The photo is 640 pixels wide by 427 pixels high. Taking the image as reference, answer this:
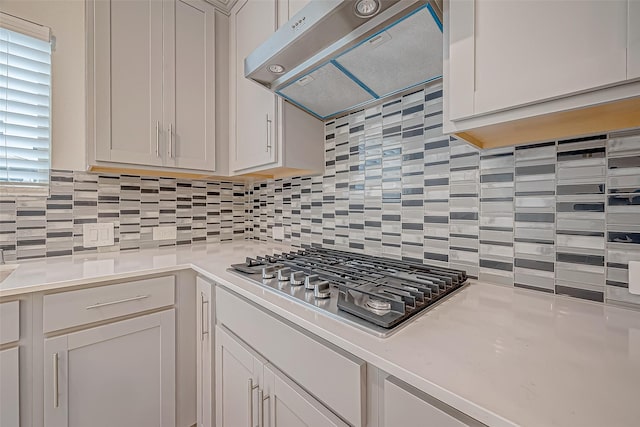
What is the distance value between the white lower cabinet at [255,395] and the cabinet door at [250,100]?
2.90 ft

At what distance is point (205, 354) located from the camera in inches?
49.7

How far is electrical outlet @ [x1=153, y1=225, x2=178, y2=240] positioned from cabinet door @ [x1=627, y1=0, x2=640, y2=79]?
2.06 m

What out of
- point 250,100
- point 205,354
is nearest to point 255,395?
point 205,354

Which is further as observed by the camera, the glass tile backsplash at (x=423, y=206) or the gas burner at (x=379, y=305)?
the glass tile backsplash at (x=423, y=206)

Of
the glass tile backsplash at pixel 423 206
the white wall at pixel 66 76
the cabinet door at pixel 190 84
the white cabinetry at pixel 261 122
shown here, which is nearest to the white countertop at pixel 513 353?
the glass tile backsplash at pixel 423 206

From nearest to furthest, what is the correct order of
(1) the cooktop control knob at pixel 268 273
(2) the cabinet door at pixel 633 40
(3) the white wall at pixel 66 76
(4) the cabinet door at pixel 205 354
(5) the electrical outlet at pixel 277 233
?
(2) the cabinet door at pixel 633 40 → (1) the cooktop control knob at pixel 268 273 → (4) the cabinet door at pixel 205 354 → (3) the white wall at pixel 66 76 → (5) the electrical outlet at pixel 277 233

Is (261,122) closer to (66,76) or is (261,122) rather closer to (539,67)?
(66,76)

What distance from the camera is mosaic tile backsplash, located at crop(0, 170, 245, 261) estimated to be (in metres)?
1.38

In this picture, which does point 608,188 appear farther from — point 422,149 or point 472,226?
point 422,149

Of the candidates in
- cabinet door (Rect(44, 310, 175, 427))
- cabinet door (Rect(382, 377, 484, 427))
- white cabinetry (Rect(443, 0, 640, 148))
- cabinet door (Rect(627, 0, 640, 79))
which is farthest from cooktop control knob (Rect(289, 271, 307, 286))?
cabinet door (Rect(627, 0, 640, 79))

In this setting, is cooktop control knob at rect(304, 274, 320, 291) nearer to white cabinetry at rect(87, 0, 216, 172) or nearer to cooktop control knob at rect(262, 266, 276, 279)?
cooktop control knob at rect(262, 266, 276, 279)

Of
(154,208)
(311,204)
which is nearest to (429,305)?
(311,204)

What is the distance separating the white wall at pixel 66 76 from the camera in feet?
4.75

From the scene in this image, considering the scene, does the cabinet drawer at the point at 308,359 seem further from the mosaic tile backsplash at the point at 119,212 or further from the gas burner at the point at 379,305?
the mosaic tile backsplash at the point at 119,212
